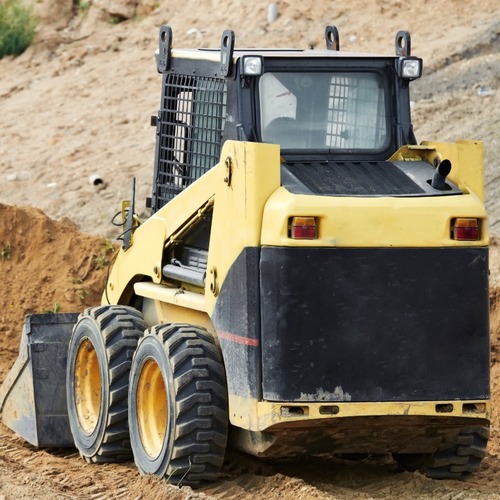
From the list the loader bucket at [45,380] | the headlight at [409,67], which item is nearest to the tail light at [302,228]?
the headlight at [409,67]

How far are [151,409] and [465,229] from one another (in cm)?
240

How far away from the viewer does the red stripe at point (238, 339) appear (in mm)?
7865

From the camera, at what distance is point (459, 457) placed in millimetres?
8867

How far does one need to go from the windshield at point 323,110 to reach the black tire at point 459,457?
1913 mm

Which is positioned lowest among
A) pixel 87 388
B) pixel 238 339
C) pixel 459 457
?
pixel 459 457

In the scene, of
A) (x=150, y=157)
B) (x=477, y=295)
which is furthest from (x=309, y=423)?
(x=150, y=157)

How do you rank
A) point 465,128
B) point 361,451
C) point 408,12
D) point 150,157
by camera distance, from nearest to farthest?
point 361,451, point 465,128, point 150,157, point 408,12

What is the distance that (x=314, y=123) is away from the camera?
8703 mm

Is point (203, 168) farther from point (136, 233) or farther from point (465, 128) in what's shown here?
point (465, 128)

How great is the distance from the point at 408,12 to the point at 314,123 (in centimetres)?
1287

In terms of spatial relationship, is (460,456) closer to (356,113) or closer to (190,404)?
(190,404)

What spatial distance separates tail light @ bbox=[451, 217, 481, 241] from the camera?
26.1 ft

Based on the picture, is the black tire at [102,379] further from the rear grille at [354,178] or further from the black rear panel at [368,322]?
the rear grille at [354,178]

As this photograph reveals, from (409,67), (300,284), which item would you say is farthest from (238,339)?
(409,67)
